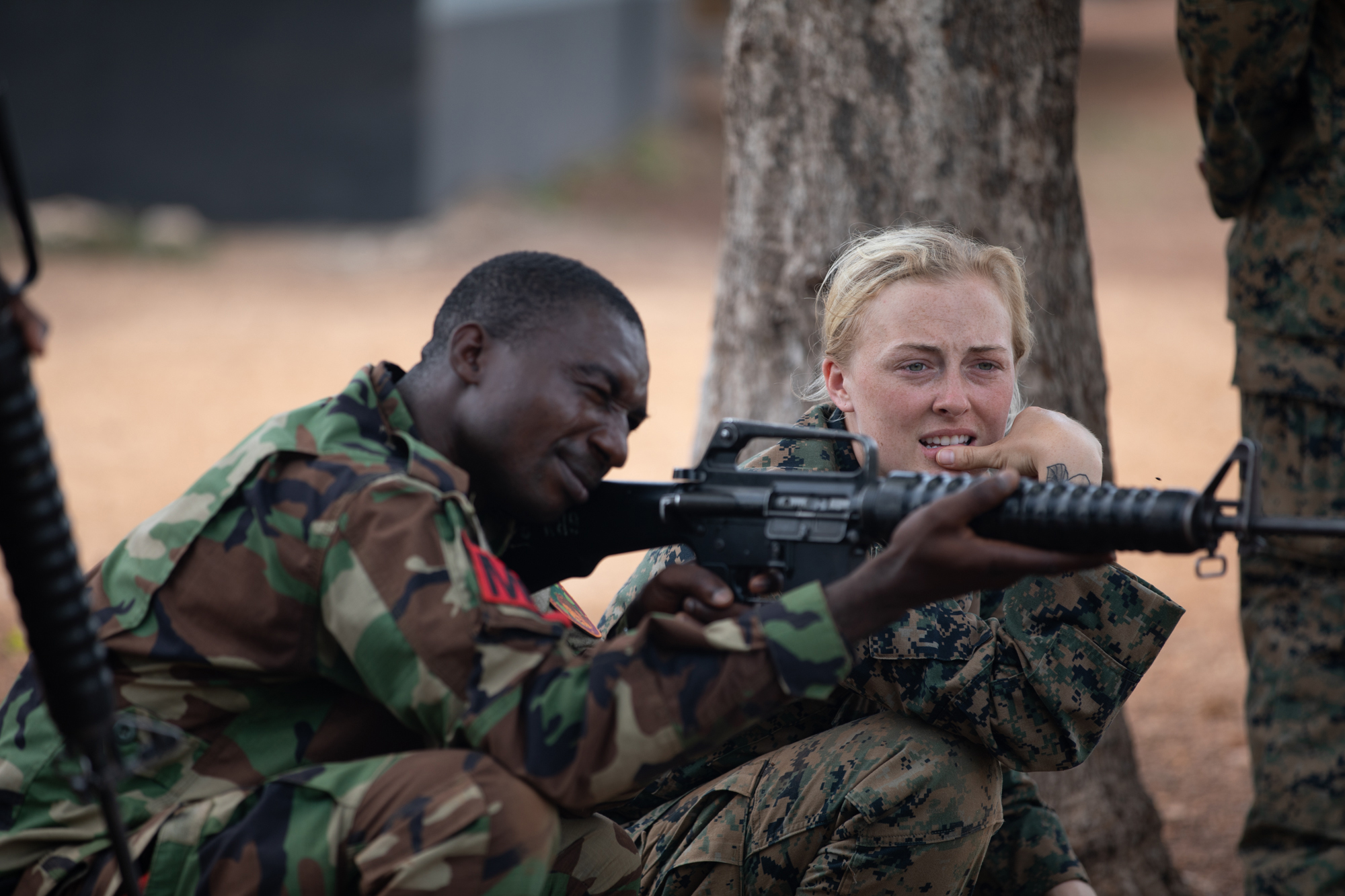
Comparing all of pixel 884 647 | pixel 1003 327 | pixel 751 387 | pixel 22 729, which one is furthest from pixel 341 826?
pixel 751 387

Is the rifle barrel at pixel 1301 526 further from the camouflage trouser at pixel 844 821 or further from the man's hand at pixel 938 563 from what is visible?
the camouflage trouser at pixel 844 821

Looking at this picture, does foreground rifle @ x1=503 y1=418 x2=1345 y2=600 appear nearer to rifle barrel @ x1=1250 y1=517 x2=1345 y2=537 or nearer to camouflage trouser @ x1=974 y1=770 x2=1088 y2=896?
rifle barrel @ x1=1250 y1=517 x2=1345 y2=537

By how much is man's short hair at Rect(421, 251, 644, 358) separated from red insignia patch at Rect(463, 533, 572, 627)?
0.40m

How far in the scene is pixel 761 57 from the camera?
3.85 m

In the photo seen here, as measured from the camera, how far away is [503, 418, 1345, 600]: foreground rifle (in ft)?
6.18

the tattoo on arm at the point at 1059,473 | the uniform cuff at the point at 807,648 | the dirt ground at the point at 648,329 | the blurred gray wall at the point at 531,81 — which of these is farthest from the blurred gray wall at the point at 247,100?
the uniform cuff at the point at 807,648

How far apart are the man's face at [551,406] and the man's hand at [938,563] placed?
0.53m

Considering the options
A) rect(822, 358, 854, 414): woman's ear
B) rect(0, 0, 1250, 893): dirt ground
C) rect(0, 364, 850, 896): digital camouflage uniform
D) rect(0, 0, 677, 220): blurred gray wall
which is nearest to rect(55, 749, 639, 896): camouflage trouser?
rect(0, 364, 850, 896): digital camouflage uniform

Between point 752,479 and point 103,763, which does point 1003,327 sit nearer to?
point 752,479

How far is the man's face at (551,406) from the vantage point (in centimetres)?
217

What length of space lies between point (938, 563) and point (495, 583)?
670 millimetres

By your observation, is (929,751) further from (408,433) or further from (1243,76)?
(1243,76)

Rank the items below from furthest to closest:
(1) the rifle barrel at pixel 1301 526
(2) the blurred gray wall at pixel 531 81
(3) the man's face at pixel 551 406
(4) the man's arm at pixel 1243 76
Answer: (2) the blurred gray wall at pixel 531 81, (4) the man's arm at pixel 1243 76, (3) the man's face at pixel 551 406, (1) the rifle barrel at pixel 1301 526

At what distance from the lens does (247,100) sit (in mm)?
13516
